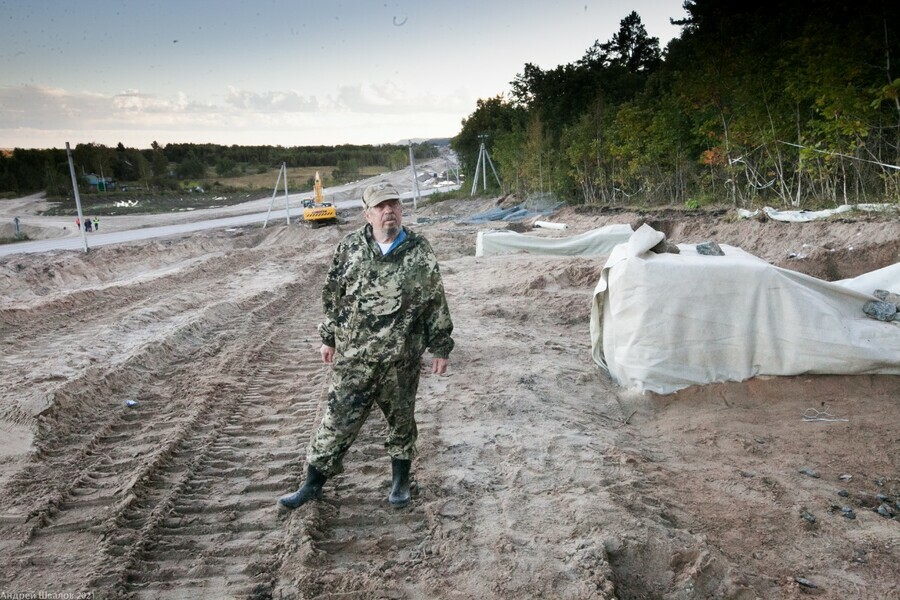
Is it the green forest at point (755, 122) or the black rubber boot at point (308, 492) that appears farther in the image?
the green forest at point (755, 122)

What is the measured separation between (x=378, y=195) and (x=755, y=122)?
1317 centimetres

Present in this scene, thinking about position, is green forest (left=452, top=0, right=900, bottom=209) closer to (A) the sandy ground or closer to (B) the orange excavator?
(A) the sandy ground

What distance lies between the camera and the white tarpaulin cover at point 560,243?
11.7m

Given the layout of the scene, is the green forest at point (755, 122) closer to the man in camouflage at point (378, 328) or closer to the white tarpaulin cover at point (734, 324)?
the white tarpaulin cover at point (734, 324)

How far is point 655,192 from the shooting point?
2005cm

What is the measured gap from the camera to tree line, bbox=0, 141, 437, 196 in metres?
54.1

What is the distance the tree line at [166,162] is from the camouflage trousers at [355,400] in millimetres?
50312

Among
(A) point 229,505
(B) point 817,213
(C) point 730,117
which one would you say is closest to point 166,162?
(C) point 730,117

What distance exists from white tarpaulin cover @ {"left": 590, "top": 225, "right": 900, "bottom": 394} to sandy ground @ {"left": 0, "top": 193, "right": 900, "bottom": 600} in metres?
0.15

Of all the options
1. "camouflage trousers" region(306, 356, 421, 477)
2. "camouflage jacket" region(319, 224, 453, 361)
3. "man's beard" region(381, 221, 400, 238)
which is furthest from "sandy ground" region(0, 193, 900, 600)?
"man's beard" region(381, 221, 400, 238)

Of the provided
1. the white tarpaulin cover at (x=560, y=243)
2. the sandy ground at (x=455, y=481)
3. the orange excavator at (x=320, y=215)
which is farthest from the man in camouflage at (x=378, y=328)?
the orange excavator at (x=320, y=215)

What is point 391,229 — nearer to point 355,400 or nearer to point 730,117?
point 355,400

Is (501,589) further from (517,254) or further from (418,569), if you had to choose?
(517,254)

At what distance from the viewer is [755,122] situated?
13680 millimetres
